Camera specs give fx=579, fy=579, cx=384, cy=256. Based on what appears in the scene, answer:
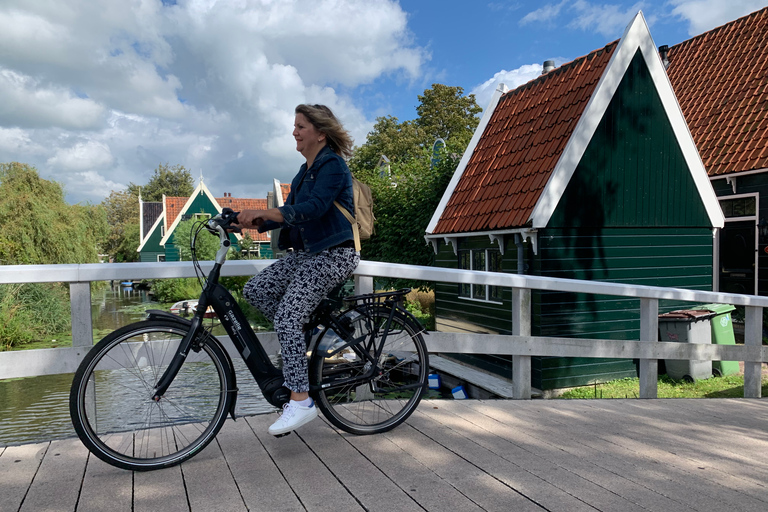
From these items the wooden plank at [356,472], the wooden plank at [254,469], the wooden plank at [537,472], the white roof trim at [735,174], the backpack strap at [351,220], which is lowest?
the wooden plank at [537,472]

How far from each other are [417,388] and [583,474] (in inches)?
40.6

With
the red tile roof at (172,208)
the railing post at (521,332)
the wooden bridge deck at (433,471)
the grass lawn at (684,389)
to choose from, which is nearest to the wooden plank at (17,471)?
the wooden bridge deck at (433,471)

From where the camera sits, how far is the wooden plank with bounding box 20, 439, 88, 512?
7.30 feet

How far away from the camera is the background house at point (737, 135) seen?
11.5 meters

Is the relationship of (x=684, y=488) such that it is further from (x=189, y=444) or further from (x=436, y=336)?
(x=189, y=444)

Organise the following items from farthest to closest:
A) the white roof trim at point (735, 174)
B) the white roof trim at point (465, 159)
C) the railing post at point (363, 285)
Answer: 1. the white roof trim at point (465, 159)
2. the white roof trim at point (735, 174)
3. the railing post at point (363, 285)

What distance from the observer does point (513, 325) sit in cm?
408

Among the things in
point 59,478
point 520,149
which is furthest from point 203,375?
point 520,149

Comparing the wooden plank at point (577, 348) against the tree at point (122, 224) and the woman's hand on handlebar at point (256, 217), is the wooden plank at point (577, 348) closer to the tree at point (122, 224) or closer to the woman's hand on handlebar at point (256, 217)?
the woman's hand on handlebar at point (256, 217)

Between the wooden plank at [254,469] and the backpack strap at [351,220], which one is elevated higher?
the backpack strap at [351,220]

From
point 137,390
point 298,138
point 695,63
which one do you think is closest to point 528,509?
point 137,390

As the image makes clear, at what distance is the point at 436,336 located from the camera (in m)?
3.79

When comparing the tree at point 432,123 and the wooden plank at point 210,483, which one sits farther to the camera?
the tree at point 432,123

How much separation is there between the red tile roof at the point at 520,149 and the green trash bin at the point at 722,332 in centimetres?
362
